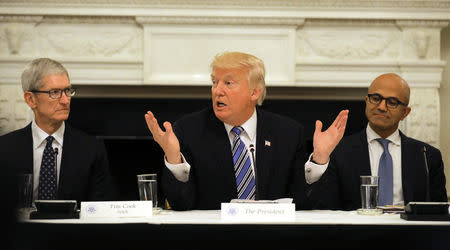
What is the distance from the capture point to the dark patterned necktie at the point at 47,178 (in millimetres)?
2324

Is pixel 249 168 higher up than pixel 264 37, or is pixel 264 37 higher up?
pixel 264 37

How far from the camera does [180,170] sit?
2.10 meters

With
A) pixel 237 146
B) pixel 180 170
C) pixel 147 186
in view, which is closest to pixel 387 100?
pixel 237 146

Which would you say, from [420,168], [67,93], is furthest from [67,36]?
[420,168]

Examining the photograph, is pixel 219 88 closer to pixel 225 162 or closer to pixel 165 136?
pixel 225 162

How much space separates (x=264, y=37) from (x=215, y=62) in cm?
170

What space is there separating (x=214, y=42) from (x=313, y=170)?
2071 millimetres

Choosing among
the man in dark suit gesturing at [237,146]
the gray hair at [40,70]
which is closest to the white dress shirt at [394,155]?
the man in dark suit gesturing at [237,146]

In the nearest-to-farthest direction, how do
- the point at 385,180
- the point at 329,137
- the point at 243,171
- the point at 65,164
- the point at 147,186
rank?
1. the point at 147,186
2. the point at 329,137
3. the point at 243,171
4. the point at 65,164
5. the point at 385,180

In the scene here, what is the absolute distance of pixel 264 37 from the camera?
402 centimetres

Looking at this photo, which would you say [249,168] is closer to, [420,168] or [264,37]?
[420,168]

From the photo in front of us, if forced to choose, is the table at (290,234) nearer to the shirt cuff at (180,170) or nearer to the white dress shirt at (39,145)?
the shirt cuff at (180,170)

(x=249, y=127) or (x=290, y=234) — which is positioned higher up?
(x=249, y=127)

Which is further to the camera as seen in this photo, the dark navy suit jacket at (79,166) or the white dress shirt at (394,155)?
the white dress shirt at (394,155)
